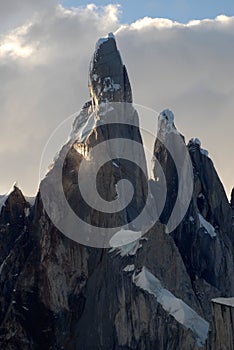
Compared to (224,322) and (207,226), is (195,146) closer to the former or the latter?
(207,226)

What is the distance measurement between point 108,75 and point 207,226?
1642 cm

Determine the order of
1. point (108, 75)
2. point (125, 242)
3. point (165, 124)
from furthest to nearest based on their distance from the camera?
point (165, 124)
point (108, 75)
point (125, 242)

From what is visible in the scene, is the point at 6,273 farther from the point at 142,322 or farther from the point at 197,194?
the point at 197,194

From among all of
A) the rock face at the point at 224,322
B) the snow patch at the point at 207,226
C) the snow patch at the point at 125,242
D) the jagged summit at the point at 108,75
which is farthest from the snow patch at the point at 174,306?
the jagged summit at the point at 108,75

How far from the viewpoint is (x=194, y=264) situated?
75.3 meters

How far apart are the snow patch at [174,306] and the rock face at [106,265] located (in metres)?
0.09

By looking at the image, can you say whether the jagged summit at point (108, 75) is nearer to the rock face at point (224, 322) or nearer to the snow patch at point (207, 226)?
the snow patch at point (207, 226)

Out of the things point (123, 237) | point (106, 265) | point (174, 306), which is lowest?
point (174, 306)

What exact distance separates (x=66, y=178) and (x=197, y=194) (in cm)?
1673

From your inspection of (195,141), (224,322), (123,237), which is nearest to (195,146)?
(195,141)

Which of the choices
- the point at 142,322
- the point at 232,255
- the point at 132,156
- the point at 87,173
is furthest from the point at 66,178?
the point at 232,255

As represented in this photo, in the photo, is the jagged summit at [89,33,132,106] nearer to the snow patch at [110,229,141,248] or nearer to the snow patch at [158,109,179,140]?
the snow patch at [158,109,179,140]

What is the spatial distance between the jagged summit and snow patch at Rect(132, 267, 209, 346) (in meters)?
15.7

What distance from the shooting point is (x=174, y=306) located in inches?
2466
